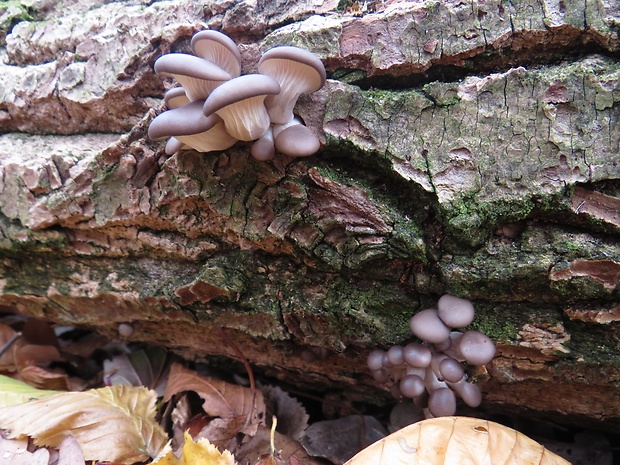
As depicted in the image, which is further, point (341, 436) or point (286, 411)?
point (286, 411)

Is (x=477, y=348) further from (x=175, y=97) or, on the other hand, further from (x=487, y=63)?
(x=175, y=97)

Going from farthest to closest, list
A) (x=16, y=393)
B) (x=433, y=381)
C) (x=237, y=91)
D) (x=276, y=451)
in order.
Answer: (x=16, y=393) < (x=276, y=451) < (x=433, y=381) < (x=237, y=91)

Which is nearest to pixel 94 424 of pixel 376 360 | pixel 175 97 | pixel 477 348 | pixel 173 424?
pixel 173 424

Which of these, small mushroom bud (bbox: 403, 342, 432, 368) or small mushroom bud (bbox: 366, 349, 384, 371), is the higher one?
small mushroom bud (bbox: 403, 342, 432, 368)

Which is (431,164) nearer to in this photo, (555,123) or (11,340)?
(555,123)

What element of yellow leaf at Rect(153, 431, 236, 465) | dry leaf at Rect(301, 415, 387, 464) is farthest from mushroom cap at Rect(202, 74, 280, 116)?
dry leaf at Rect(301, 415, 387, 464)

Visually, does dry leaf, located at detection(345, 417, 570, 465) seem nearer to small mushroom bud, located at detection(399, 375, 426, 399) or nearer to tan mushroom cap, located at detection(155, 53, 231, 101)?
small mushroom bud, located at detection(399, 375, 426, 399)

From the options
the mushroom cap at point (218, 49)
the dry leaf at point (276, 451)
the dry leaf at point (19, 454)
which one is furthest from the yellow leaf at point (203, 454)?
the mushroom cap at point (218, 49)
